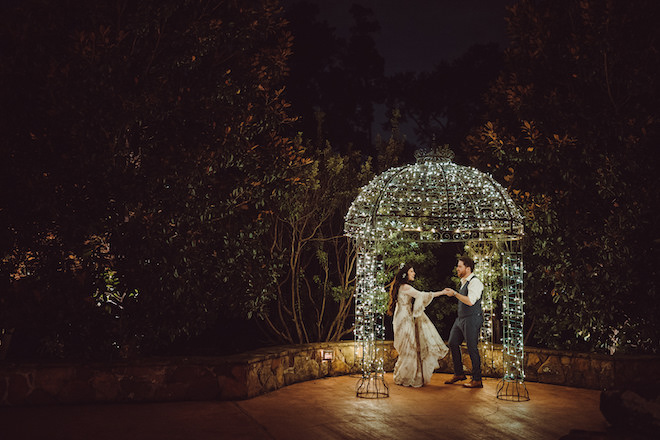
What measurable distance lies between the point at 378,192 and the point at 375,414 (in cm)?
268

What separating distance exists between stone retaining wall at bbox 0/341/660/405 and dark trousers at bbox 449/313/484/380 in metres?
1.09

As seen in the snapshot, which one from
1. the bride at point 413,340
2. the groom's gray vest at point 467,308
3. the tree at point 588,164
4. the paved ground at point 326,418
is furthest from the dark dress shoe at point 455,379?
the tree at point 588,164

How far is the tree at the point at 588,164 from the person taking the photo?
25.4ft

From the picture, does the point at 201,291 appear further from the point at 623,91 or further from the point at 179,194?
the point at 623,91

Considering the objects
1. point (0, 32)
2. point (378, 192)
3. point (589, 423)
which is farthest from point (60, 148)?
point (589, 423)

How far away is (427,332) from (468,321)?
1.74 ft

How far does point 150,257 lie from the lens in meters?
7.07

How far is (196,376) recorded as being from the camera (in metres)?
7.21

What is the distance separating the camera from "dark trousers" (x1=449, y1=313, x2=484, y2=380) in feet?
26.3

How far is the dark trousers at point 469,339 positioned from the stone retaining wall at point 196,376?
109cm

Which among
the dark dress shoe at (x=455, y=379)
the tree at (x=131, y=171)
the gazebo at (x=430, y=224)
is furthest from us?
the dark dress shoe at (x=455, y=379)

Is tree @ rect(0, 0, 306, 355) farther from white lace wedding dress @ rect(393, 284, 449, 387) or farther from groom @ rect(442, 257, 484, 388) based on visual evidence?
groom @ rect(442, 257, 484, 388)

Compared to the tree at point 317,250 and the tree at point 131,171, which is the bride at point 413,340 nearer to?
the tree at point 317,250

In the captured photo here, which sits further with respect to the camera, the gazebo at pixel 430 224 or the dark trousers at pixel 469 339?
the dark trousers at pixel 469 339
